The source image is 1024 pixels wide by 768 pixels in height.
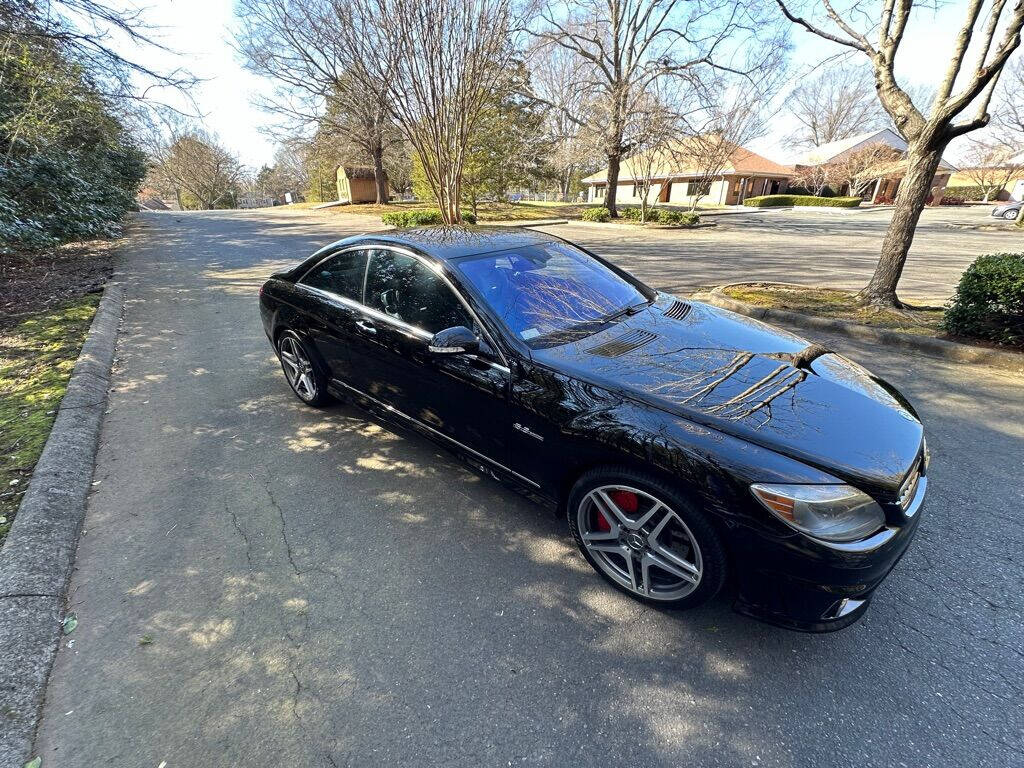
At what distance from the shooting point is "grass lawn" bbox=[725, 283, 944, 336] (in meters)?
5.89

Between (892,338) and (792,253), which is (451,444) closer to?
(892,338)

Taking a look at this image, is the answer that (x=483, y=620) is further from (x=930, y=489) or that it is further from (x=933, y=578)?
(x=930, y=489)

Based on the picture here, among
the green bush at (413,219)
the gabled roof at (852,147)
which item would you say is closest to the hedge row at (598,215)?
the green bush at (413,219)

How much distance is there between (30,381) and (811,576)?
21.4ft

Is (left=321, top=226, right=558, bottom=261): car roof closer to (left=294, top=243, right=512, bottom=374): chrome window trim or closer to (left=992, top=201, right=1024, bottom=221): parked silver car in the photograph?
(left=294, top=243, right=512, bottom=374): chrome window trim

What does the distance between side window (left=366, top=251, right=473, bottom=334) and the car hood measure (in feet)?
2.16

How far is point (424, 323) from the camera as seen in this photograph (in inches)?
116

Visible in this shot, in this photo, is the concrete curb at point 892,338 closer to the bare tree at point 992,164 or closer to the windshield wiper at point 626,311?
the windshield wiper at point 626,311

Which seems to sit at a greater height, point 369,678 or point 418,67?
point 418,67

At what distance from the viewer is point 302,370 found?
417 centimetres

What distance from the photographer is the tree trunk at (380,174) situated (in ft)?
101

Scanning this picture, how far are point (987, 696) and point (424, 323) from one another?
3103 millimetres

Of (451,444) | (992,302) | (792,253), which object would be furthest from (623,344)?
(792,253)

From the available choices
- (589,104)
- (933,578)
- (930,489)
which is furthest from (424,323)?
(589,104)
